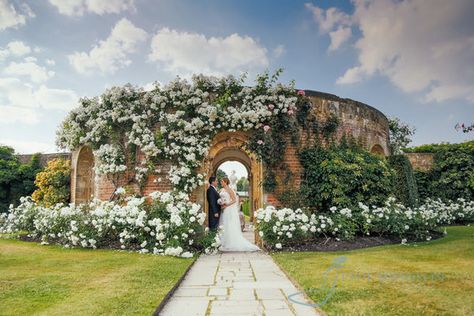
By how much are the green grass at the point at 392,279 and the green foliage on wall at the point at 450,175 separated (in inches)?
369

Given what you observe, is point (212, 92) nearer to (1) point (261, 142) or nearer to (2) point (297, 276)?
(1) point (261, 142)

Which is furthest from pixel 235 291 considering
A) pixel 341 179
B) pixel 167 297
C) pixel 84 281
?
pixel 341 179

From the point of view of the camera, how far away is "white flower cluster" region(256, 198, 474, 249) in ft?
23.7

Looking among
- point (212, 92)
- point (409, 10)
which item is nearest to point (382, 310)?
point (212, 92)

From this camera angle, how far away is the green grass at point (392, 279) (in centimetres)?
328

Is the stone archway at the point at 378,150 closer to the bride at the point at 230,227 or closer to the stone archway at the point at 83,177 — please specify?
the bride at the point at 230,227

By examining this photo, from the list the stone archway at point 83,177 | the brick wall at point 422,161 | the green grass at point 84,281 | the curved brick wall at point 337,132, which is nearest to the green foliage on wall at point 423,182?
the brick wall at point 422,161

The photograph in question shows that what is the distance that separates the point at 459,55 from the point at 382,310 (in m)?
8.02

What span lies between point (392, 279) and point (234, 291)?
214 centimetres

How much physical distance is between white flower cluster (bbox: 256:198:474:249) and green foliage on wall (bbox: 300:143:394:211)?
0.30 m

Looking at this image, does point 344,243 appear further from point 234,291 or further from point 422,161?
point 422,161

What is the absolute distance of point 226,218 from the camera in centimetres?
854

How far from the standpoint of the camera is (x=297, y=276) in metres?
4.60

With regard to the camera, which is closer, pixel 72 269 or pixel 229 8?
pixel 72 269
